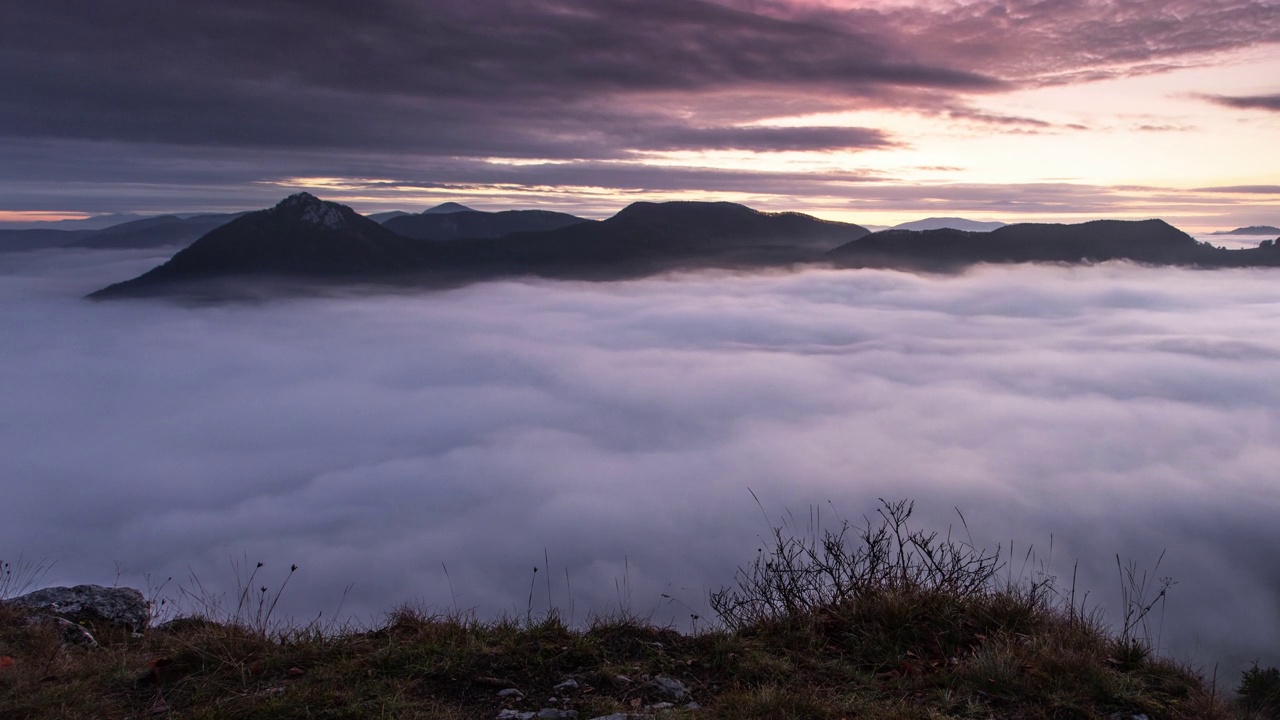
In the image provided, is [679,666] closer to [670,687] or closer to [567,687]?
[670,687]

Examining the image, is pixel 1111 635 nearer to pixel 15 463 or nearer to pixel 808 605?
pixel 808 605

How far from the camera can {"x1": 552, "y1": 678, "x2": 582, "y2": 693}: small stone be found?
4180 mm

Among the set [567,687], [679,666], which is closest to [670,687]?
[679,666]

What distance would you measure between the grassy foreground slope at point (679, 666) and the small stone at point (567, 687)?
0.03 feet

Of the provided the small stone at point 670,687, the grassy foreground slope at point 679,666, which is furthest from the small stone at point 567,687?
the small stone at point 670,687

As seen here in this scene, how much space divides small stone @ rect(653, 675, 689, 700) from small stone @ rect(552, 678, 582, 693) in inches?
19.3

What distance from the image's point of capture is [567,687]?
420 cm

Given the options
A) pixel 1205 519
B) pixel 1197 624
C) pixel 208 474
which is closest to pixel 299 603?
pixel 1197 624

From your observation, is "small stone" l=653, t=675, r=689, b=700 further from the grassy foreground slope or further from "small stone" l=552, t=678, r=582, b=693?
"small stone" l=552, t=678, r=582, b=693

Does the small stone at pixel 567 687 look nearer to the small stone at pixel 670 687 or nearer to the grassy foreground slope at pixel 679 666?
the grassy foreground slope at pixel 679 666

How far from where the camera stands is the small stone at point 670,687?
4.16 metres

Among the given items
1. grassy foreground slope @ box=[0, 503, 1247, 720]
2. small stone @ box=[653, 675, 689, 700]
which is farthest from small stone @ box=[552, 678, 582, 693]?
small stone @ box=[653, 675, 689, 700]

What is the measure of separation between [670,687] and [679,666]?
31 centimetres

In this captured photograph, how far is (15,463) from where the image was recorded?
151250 mm
